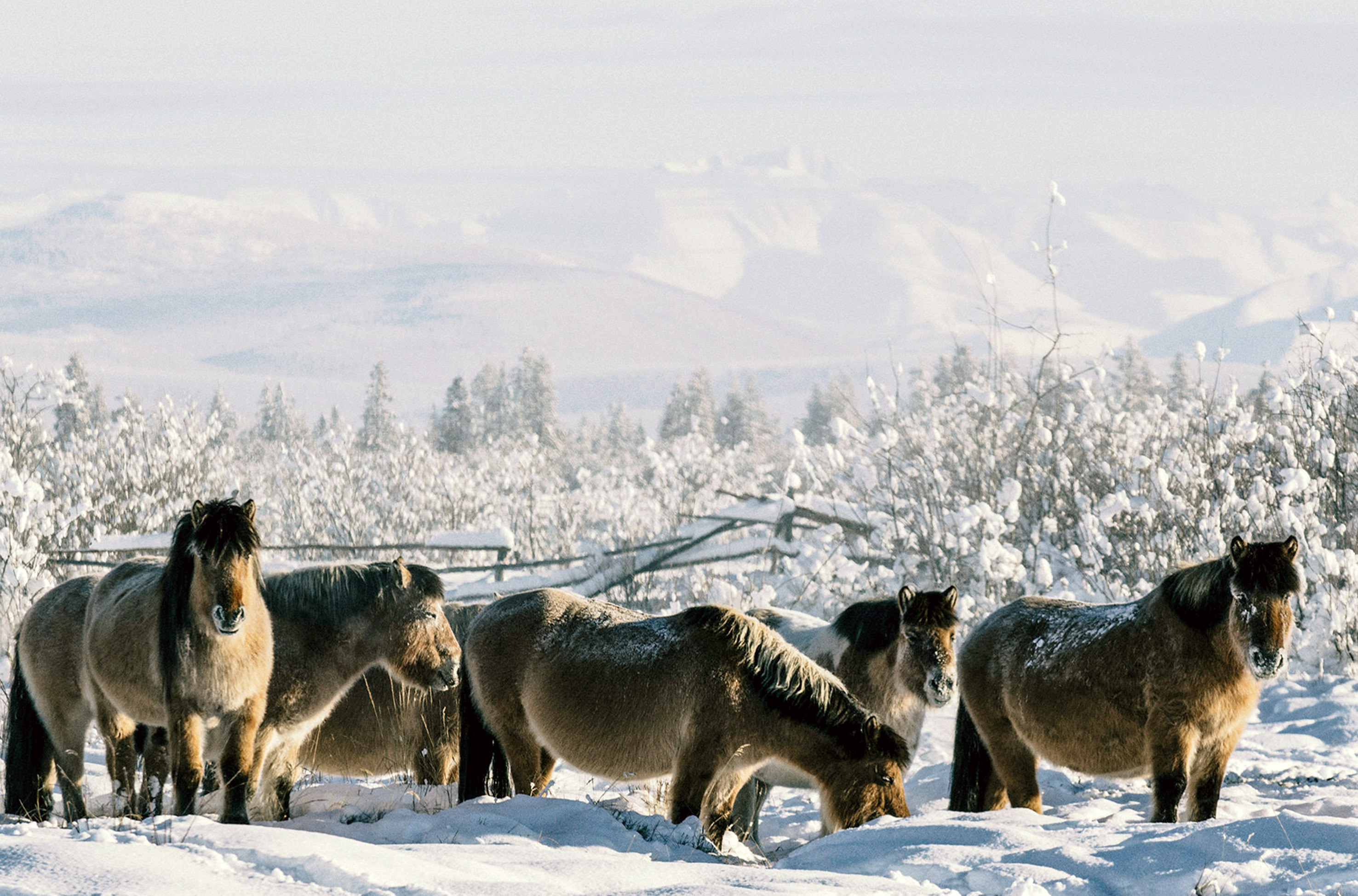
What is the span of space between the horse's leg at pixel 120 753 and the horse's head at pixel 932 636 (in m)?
4.15

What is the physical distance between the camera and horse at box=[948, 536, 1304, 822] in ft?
20.0

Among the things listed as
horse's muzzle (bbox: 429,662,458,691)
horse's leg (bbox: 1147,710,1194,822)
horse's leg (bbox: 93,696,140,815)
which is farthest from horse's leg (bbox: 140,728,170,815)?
horse's leg (bbox: 1147,710,1194,822)

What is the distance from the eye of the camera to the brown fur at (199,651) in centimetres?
604

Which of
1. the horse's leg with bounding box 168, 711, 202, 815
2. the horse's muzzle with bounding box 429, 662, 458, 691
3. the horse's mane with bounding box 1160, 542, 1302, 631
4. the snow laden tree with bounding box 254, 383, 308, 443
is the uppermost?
the snow laden tree with bounding box 254, 383, 308, 443

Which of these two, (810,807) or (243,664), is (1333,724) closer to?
(810,807)

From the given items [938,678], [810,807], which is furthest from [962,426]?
[938,678]

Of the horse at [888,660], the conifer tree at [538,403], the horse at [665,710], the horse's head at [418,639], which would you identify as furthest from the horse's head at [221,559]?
the conifer tree at [538,403]

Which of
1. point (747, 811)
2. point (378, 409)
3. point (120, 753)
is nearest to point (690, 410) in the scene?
point (378, 409)

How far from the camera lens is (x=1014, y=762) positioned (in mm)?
7176

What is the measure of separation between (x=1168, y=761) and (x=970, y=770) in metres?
1.27

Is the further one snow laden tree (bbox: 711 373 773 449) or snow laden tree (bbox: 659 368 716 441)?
snow laden tree (bbox: 659 368 716 441)

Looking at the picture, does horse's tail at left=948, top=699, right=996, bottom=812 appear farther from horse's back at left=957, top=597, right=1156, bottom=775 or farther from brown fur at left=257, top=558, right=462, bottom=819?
brown fur at left=257, top=558, right=462, bottom=819

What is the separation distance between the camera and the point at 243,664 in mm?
6348

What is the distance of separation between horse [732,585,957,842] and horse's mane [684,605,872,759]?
35cm
